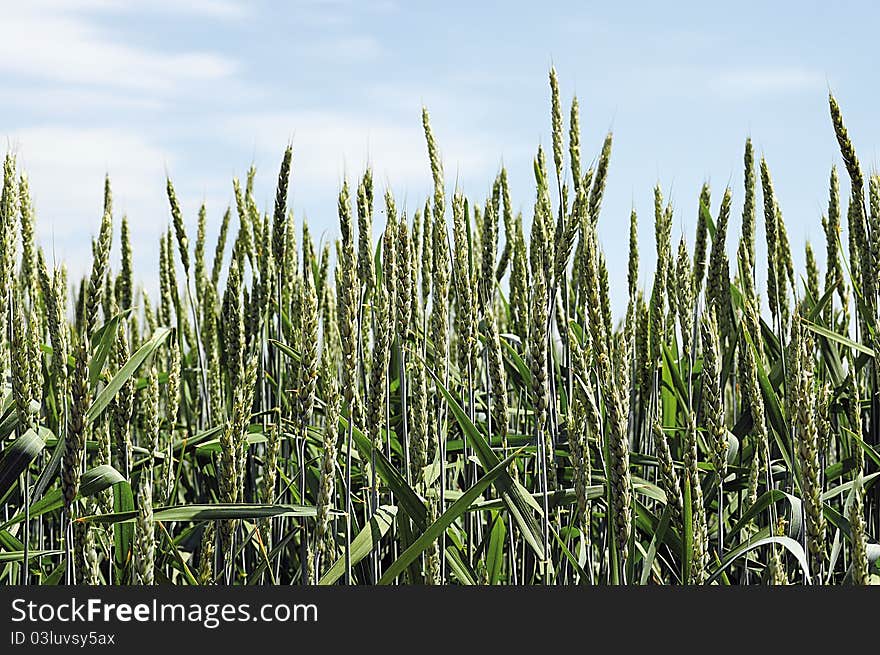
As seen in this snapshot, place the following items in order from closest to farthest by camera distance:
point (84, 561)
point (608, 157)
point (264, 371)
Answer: point (84, 561) → point (608, 157) → point (264, 371)

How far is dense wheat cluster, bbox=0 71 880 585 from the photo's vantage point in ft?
4.23

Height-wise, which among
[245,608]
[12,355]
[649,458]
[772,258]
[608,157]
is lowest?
[245,608]

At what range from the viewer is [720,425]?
140 cm

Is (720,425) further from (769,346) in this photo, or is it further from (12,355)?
(12,355)

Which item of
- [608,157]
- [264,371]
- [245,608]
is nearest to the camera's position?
[245,608]

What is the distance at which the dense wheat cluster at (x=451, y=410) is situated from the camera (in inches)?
50.8

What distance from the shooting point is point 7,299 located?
1.46m

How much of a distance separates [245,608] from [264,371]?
736 millimetres

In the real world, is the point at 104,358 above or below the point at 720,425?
above

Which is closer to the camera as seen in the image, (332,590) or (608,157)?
(332,590)

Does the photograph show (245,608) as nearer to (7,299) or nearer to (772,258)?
(7,299)

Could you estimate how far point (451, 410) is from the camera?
166cm

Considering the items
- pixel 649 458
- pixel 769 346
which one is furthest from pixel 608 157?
pixel 769 346

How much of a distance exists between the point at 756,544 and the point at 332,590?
2.11 feet
